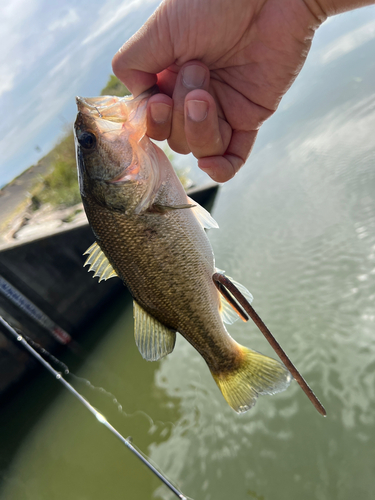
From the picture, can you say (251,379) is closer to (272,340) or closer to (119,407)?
(272,340)

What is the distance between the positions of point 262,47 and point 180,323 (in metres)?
1.70

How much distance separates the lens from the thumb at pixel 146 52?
1539mm

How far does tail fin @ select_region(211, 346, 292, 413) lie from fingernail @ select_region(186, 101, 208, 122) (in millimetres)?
1448

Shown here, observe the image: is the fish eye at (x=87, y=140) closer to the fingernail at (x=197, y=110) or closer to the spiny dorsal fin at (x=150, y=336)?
the fingernail at (x=197, y=110)

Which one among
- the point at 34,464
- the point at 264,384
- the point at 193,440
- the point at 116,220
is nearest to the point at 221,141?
the point at 116,220

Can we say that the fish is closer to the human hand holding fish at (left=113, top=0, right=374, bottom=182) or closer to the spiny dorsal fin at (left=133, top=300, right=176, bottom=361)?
the spiny dorsal fin at (left=133, top=300, right=176, bottom=361)

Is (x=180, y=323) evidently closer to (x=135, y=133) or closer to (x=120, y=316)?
(x=135, y=133)

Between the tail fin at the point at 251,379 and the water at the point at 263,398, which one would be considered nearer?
the tail fin at the point at 251,379

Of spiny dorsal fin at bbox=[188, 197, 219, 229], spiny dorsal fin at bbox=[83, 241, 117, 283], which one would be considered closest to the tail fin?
spiny dorsal fin at bbox=[188, 197, 219, 229]

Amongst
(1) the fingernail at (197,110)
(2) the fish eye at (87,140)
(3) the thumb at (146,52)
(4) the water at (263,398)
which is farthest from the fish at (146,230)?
(4) the water at (263,398)

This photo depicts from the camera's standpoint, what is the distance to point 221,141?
1928 mm

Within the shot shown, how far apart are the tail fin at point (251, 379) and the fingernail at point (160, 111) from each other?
1.51 m

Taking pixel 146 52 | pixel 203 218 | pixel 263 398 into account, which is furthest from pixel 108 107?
pixel 263 398

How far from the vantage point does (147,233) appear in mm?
1682
